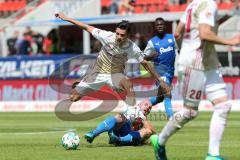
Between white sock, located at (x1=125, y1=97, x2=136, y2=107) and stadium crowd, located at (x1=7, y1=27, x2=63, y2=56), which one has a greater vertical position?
white sock, located at (x1=125, y1=97, x2=136, y2=107)

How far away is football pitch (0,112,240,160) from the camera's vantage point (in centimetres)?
1131

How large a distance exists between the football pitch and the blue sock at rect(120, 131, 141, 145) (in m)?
0.16

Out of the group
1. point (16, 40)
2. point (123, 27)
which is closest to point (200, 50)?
point (123, 27)

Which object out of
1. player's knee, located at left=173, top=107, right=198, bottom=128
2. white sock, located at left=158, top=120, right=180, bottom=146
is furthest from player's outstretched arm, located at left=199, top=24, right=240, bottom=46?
white sock, located at left=158, top=120, right=180, bottom=146

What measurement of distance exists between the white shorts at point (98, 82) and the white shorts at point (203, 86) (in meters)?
4.46

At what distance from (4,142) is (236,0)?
68.6 feet

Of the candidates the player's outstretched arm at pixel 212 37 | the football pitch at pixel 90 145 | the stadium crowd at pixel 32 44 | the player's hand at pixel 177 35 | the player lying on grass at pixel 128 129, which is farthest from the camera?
the stadium crowd at pixel 32 44

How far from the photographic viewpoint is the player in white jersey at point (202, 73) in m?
9.38

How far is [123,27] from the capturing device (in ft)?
42.4

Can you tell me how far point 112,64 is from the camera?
46.0 ft

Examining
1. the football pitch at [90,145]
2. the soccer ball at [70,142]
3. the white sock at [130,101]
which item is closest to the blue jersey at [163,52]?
the football pitch at [90,145]

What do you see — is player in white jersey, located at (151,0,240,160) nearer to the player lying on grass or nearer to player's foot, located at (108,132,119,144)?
the player lying on grass

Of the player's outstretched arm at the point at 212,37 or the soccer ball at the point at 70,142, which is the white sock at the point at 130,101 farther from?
the player's outstretched arm at the point at 212,37

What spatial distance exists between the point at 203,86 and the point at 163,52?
862 centimetres
